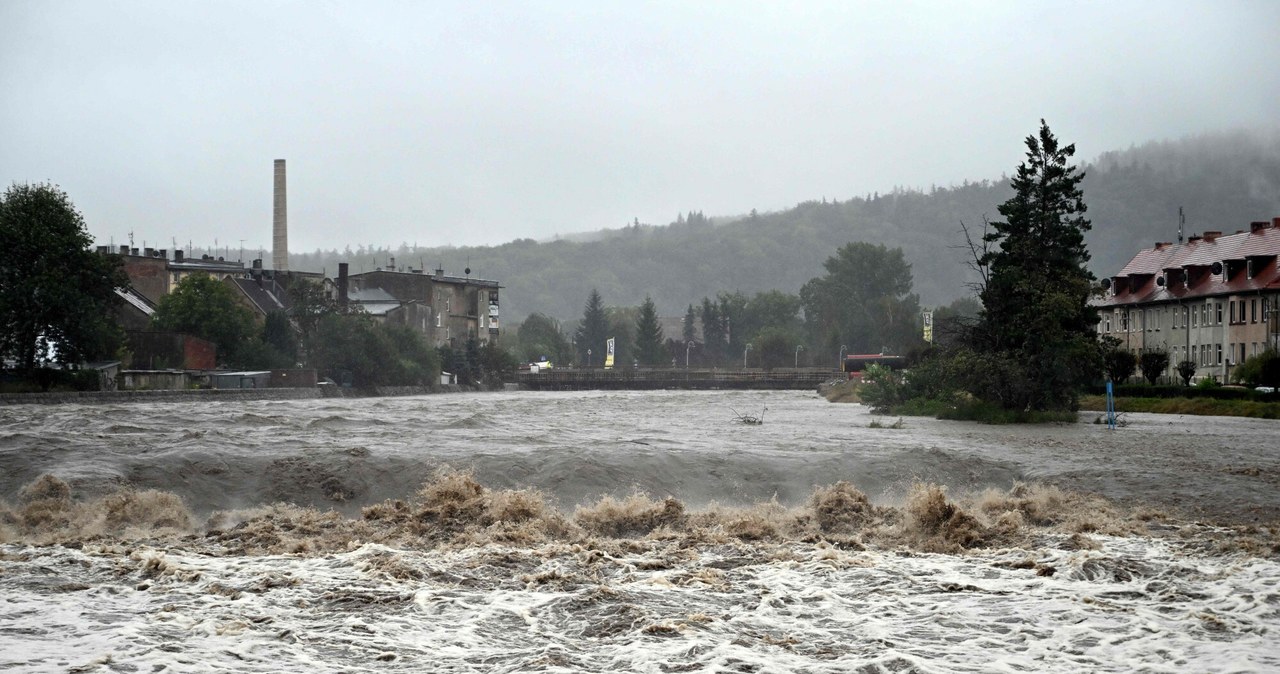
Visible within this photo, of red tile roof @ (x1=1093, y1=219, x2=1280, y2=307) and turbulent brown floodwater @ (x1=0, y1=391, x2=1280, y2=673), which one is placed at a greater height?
red tile roof @ (x1=1093, y1=219, x2=1280, y2=307)

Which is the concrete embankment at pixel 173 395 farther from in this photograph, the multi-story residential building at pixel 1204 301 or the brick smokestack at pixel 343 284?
the multi-story residential building at pixel 1204 301

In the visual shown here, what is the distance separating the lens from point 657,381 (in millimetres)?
130625

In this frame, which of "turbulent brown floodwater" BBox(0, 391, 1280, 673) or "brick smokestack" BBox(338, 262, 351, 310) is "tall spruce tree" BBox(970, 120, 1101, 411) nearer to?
"turbulent brown floodwater" BBox(0, 391, 1280, 673)

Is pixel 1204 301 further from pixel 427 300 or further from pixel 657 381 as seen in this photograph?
pixel 427 300

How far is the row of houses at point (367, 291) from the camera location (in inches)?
4464

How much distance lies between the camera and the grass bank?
5231 cm

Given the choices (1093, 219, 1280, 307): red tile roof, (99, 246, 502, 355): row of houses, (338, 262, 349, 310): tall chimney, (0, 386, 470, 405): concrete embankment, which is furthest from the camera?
(338, 262, 349, 310): tall chimney

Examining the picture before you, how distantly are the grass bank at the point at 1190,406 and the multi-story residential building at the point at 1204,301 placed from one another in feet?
28.1

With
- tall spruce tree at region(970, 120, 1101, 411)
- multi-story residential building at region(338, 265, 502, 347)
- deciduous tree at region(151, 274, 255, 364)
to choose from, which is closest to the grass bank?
tall spruce tree at region(970, 120, 1101, 411)

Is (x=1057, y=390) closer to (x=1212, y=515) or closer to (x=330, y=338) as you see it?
(x=1212, y=515)

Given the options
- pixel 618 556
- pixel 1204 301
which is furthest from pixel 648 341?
pixel 618 556

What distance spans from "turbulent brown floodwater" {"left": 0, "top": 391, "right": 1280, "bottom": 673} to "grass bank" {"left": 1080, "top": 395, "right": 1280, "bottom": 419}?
866 inches

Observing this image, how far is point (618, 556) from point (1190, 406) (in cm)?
4707

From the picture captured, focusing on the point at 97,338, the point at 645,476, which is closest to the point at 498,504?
the point at 645,476
